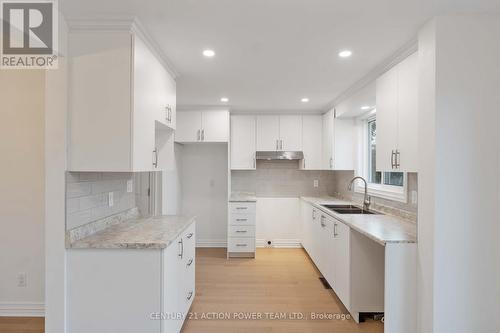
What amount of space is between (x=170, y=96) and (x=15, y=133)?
1455 mm

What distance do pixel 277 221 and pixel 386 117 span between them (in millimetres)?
2945

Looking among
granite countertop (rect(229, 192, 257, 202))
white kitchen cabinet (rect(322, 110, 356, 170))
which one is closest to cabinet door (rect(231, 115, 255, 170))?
granite countertop (rect(229, 192, 257, 202))

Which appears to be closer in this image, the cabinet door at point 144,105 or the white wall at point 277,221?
the cabinet door at point 144,105

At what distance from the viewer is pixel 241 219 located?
4.47 metres

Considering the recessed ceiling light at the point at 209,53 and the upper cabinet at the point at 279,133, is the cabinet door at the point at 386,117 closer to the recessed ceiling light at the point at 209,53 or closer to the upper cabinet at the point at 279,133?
the recessed ceiling light at the point at 209,53

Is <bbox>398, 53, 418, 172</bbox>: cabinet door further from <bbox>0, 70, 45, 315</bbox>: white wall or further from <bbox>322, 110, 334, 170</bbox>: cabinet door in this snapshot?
Answer: <bbox>0, 70, 45, 315</bbox>: white wall

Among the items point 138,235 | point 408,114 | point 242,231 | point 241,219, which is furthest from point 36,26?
point 242,231

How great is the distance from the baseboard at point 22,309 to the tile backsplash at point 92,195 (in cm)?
117

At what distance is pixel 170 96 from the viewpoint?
2824 mm

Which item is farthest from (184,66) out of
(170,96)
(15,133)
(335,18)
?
(15,133)

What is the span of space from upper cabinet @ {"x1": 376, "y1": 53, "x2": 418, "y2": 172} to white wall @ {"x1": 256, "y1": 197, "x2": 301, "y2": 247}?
253 cm

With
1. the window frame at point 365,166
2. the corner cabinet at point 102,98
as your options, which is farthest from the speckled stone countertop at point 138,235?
the window frame at point 365,166

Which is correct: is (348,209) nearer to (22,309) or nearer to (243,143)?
(243,143)

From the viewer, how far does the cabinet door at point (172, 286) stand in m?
1.89
